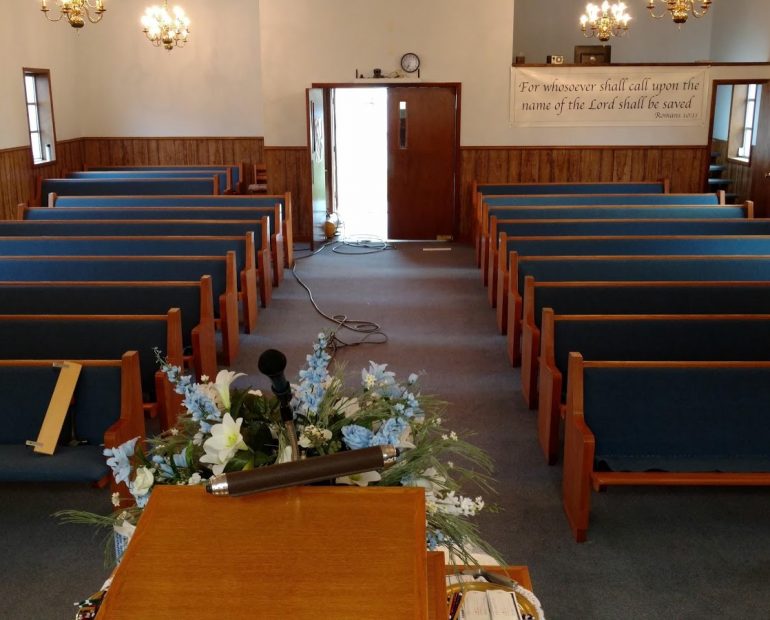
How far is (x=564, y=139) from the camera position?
32.3ft

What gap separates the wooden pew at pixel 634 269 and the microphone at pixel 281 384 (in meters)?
4.06

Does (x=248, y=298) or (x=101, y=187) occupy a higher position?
(x=101, y=187)

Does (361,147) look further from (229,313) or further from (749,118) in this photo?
(229,313)

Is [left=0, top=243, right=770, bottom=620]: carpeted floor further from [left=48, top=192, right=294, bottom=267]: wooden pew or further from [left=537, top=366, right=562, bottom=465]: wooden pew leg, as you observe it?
[left=48, top=192, right=294, bottom=267]: wooden pew

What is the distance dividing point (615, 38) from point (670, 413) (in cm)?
977

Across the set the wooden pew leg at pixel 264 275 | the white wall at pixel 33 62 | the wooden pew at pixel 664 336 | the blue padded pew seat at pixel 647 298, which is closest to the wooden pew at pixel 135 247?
the wooden pew leg at pixel 264 275

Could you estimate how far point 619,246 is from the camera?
19.9 feet

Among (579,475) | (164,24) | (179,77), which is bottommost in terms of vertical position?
(579,475)

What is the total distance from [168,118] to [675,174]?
684 centimetres

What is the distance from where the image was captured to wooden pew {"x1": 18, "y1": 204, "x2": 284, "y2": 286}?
7348 mm

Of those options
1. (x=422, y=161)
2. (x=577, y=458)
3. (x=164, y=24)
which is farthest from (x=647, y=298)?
(x=164, y=24)

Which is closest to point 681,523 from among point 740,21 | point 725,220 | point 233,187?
point 725,220

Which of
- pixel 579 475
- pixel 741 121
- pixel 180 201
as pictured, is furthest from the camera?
pixel 741 121

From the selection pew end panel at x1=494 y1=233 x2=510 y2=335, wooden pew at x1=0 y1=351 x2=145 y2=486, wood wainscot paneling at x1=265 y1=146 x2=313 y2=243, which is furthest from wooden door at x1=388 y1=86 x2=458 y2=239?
wooden pew at x1=0 y1=351 x2=145 y2=486
